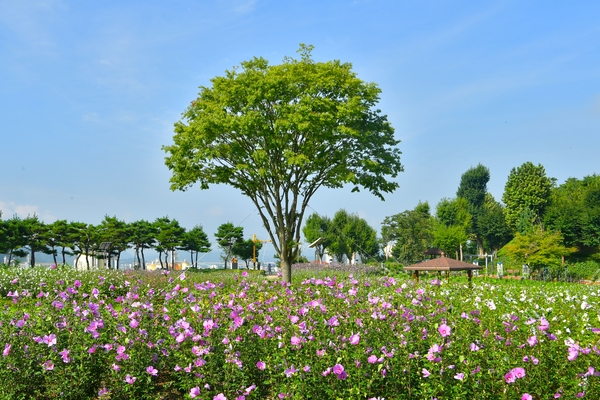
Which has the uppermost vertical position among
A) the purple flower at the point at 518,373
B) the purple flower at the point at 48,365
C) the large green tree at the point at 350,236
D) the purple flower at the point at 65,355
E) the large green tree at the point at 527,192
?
the large green tree at the point at 527,192

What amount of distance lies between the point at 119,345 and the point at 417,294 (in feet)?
10.1

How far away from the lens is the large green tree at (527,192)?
4578cm

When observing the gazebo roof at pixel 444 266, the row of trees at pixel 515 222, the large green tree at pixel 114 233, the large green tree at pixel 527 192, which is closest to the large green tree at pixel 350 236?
the row of trees at pixel 515 222

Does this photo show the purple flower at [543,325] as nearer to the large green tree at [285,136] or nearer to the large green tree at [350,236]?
the large green tree at [285,136]

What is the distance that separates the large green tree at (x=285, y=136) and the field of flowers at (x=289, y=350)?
12231 millimetres

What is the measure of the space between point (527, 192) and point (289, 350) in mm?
46635

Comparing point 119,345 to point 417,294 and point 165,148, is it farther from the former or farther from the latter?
point 165,148

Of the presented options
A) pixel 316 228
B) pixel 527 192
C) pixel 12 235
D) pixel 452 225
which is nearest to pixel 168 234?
pixel 12 235

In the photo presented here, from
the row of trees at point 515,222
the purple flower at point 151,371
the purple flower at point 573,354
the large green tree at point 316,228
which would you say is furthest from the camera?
the large green tree at point 316,228

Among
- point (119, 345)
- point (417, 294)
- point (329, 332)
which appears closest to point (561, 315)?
point (417, 294)

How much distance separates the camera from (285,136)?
59.2 feet

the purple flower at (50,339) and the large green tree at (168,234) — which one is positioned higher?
the large green tree at (168,234)

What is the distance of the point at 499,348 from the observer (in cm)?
445

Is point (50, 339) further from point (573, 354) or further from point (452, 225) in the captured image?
point (452, 225)
